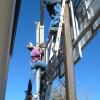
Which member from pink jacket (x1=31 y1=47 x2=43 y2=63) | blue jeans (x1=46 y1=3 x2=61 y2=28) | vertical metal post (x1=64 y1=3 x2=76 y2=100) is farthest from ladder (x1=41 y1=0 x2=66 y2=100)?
pink jacket (x1=31 y1=47 x2=43 y2=63)

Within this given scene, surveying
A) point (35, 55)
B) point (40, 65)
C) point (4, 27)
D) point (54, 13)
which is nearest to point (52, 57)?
point (54, 13)

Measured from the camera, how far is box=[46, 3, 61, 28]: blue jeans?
273 inches

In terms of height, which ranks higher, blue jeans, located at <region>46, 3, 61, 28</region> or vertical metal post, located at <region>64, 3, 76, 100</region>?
blue jeans, located at <region>46, 3, 61, 28</region>

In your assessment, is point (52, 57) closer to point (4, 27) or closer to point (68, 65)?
point (68, 65)

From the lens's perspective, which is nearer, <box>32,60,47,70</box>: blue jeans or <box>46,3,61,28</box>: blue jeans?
<box>46,3,61,28</box>: blue jeans

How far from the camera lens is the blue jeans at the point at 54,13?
22.7 ft

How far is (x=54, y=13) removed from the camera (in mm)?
7477

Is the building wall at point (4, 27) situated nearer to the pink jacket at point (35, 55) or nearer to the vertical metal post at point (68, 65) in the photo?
the vertical metal post at point (68, 65)

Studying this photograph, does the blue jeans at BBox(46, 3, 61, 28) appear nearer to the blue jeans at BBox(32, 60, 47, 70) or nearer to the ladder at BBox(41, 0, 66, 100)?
the ladder at BBox(41, 0, 66, 100)

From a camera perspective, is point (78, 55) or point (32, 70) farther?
point (32, 70)

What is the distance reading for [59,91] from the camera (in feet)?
61.1

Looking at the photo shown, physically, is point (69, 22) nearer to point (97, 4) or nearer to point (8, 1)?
point (97, 4)

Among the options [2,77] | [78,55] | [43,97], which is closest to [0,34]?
[2,77]

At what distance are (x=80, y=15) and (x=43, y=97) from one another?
12.0 ft
